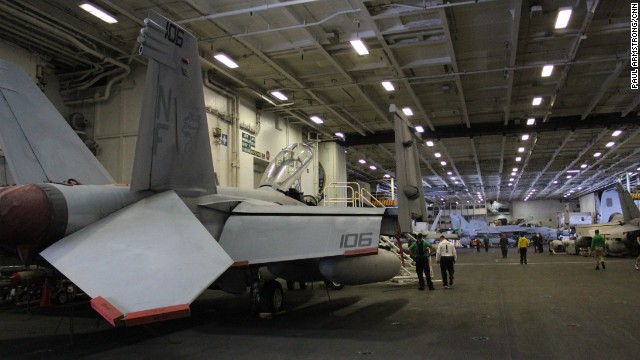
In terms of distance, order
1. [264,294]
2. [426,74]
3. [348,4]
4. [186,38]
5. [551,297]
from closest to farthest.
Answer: [186,38]
[264,294]
[551,297]
[348,4]
[426,74]

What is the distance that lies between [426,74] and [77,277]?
1258cm

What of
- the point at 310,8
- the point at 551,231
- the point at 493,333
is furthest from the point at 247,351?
the point at 551,231

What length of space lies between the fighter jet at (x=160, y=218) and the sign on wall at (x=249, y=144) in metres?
8.11

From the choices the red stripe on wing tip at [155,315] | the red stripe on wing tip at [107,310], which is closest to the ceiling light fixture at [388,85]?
the red stripe on wing tip at [155,315]

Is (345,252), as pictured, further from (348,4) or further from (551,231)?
(551,231)

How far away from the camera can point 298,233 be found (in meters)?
6.13

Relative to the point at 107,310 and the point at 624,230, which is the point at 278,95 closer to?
the point at 107,310

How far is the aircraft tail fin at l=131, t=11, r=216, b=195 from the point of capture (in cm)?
500

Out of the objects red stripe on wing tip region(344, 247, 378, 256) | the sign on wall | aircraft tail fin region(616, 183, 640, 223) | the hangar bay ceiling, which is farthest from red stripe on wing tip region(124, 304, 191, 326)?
aircraft tail fin region(616, 183, 640, 223)

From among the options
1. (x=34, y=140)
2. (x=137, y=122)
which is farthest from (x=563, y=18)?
(x=137, y=122)

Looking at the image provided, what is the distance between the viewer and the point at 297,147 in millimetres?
9352

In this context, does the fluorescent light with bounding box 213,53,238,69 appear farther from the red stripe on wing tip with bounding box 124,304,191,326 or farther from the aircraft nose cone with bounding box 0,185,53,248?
the red stripe on wing tip with bounding box 124,304,191,326

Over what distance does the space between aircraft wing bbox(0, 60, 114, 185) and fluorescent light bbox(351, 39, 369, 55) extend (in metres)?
7.14

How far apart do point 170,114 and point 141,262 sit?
204cm
